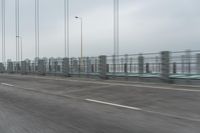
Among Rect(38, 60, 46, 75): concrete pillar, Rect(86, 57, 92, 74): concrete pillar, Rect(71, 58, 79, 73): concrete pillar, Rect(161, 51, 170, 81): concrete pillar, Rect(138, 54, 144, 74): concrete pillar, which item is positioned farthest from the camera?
Rect(38, 60, 46, 75): concrete pillar

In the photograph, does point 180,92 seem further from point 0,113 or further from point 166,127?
point 0,113

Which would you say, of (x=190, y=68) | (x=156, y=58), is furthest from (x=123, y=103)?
(x=156, y=58)

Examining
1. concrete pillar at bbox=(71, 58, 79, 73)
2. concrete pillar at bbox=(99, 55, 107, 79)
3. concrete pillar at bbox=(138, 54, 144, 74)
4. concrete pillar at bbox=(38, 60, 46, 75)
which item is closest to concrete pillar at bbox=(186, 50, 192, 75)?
concrete pillar at bbox=(138, 54, 144, 74)

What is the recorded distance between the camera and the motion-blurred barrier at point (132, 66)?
1691 cm

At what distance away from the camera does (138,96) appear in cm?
1151

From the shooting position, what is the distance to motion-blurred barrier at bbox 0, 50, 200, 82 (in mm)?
16906

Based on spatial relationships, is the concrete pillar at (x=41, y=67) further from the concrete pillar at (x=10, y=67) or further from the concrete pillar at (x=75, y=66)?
the concrete pillar at (x=10, y=67)

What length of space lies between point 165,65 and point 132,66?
4308 mm

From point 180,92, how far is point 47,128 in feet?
22.7

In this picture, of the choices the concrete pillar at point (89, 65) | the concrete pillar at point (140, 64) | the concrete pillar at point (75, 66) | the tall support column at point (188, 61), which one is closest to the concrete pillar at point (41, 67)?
the concrete pillar at point (75, 66)

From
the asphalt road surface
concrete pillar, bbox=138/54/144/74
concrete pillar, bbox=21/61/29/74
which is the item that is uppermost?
concrete pillar, bbox=138/54/144/74

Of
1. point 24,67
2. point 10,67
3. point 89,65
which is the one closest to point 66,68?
point 89,65

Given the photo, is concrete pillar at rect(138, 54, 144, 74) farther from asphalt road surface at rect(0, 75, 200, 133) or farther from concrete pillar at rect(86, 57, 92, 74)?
asphalt road surface at rect(0, 75, 200, 133)

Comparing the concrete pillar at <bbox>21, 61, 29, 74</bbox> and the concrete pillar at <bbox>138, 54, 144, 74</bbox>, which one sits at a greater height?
the concrete pillar at <bbox>138, 54, 144, 74</bbox>
